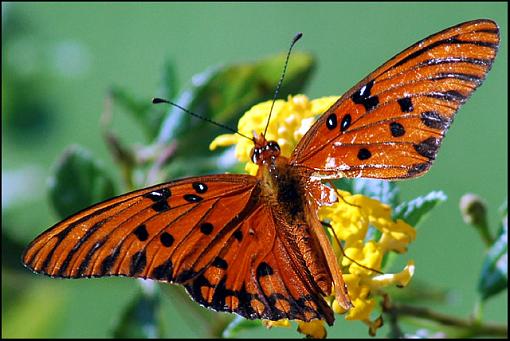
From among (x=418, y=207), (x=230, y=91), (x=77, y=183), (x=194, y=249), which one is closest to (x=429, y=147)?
(x=418, y=207)

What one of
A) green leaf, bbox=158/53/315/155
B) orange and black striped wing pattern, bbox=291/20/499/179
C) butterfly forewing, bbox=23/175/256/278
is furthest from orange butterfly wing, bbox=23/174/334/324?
green leaf, bbox=158/53/315/155

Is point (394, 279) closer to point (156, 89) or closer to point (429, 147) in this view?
point (429, 147)

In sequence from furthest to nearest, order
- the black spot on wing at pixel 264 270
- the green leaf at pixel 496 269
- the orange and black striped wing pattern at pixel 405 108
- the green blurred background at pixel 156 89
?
the green blurred background at pixel 156 89, the green leaf at pixel 496 269, the black spot on wing at pixel 264 270, the orange and black striped wing pattern at pixel 405 108

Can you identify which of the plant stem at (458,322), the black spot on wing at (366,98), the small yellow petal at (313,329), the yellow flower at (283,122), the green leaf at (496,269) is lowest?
the plant stem at (458,322)

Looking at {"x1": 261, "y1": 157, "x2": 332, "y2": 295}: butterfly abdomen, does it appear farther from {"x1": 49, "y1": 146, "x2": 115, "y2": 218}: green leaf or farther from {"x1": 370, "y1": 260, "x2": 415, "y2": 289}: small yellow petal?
{"x1": 49, "y1": 146, "x2": 115, "y2": 218}: green leaf

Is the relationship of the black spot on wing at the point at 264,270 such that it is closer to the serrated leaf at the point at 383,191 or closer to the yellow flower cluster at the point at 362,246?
the yellow flower cluster at the point at 362,246

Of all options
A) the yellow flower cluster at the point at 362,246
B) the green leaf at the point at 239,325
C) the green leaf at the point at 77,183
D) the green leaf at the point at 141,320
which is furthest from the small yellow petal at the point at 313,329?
the green leaf at the point at 77,183

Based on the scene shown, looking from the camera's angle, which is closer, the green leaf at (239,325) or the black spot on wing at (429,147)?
the black spot on wing at (429,147)

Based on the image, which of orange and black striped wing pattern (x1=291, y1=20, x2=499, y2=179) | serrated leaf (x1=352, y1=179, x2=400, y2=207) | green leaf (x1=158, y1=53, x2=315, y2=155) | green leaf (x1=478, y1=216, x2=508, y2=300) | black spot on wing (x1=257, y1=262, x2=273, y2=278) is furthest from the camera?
green leaf (x1=158, y1=53, x2=315, y2=155)
